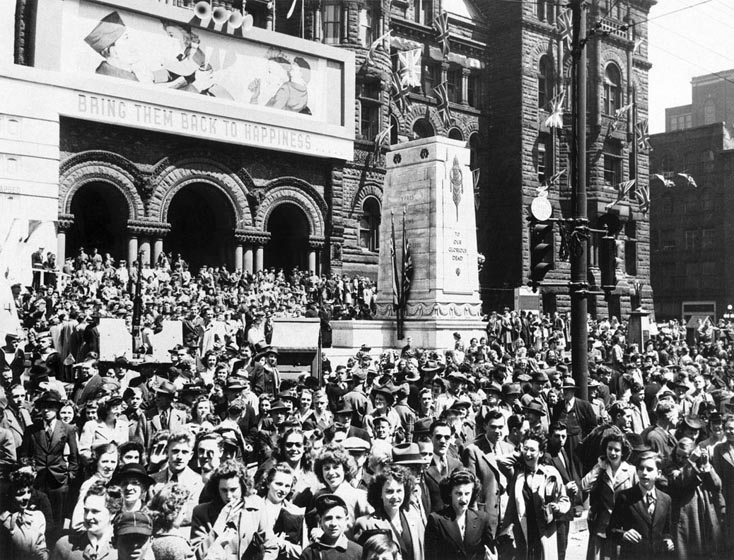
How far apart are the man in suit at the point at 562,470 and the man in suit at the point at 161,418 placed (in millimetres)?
3856

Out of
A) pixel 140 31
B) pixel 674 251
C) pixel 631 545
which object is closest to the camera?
pixel 631 545

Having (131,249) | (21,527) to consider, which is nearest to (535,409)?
(21,527)

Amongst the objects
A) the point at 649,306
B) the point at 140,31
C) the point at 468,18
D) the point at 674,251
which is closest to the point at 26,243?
the point at 140,31

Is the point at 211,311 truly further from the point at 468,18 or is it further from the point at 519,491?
the point at 468,18

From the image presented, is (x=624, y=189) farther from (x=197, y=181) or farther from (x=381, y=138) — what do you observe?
(x=197, y=181)

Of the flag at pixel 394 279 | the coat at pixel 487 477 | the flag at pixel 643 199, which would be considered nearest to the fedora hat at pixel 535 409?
the coat at pixel 487 477

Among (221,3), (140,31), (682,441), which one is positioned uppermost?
(221,3)

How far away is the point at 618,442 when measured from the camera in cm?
684

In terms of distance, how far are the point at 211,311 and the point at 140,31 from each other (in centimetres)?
1149

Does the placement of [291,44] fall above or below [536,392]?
above

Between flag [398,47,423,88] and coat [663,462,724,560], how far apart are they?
3063 cm

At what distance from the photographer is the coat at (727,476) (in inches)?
264

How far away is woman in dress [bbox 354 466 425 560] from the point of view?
217 inches

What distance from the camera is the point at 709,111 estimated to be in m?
60.7
